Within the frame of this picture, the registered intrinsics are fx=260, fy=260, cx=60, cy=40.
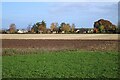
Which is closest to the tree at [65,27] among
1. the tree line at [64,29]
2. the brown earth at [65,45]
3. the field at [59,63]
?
the tree line at [64,29]

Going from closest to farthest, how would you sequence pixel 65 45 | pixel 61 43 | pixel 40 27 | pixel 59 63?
1. pixel 59 63
2. pixel 65 45
3. pixel 61 43
4. pixel 40 27

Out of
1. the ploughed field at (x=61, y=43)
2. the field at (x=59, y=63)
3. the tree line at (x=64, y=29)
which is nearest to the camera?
the field at (x=59, y=63)

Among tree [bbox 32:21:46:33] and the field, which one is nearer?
the field

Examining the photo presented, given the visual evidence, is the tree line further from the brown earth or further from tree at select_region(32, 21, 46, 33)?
the brown earth

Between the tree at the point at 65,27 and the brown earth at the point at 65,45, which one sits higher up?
the tree at the point at 65,27

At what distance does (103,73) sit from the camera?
39.0ft

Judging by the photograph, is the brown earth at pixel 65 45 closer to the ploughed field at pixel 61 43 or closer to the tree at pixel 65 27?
the ploughed field at pixel 61 43

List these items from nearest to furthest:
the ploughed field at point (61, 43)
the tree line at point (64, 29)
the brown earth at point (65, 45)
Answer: the brown earth at point (65, 45) → the ploughed field at point (61, 43) → the tree line at point (64, 29)

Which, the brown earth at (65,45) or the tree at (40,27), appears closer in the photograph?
the brown earth at (65,45)

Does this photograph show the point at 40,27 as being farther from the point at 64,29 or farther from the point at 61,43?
the point at 61,43

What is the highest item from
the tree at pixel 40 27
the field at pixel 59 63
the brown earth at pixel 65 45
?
the tree at pixel 40 27

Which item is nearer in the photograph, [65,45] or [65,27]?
[65,45]

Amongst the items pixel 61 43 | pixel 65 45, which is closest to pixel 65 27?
pixel 61 43

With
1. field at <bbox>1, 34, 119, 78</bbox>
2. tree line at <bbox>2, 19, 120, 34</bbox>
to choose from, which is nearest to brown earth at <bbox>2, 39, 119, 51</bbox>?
field at <bbox>1, 34, 119, 78</bbox>
